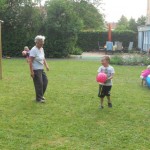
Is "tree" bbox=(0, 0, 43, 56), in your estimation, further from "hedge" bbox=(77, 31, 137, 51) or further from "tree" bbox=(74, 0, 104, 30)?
"tree" bbox=(74, 0, 104, 30)

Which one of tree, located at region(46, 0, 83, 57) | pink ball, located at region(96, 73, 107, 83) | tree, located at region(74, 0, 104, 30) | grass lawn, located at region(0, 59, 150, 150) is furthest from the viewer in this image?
tree, located at region(74, 0, 104, 30)

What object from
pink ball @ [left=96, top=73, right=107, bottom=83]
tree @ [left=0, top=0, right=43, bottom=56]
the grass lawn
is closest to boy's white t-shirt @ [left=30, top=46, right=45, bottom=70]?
the grass lawn

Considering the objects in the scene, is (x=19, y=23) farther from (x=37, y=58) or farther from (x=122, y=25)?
(x=122, y=25)

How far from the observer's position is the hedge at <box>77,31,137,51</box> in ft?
126

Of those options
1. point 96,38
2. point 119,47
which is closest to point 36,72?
point 119,47

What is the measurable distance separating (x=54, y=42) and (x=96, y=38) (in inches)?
526

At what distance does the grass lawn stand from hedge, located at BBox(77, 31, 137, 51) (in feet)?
87.2

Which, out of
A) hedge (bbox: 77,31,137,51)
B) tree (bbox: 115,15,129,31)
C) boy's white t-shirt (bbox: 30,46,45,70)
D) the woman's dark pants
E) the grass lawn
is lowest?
the grass lawn

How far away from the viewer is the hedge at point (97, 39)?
38531 millimetres

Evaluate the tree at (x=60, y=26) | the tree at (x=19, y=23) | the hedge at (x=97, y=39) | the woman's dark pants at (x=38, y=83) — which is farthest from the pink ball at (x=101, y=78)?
the hedge at (x=97, y=39)

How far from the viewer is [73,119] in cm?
748

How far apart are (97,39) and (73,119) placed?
32.2m

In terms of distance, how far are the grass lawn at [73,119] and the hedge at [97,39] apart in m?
Result: 26.6

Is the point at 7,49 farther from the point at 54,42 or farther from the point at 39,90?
the point at 39,90
